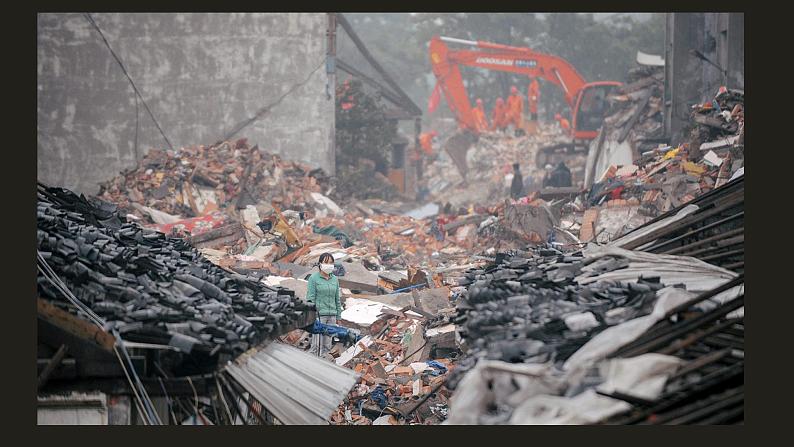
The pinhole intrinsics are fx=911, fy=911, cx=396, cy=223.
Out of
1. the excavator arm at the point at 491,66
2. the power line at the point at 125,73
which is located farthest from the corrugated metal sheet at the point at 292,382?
the excavator arm at the point at 491,66

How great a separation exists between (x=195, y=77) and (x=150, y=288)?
19.6 m

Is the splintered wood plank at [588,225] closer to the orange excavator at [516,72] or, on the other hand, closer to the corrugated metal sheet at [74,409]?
the corrugated metal sheet at [74,409]

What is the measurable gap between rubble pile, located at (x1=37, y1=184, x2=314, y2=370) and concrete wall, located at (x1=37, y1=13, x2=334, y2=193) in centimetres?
1651

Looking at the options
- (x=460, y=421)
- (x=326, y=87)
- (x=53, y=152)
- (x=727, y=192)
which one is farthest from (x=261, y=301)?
(x=53, y=152)

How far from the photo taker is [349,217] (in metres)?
23.9

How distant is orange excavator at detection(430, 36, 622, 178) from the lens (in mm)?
32281

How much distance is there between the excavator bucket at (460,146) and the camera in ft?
121

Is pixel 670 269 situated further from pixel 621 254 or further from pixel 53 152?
pixel 53 152

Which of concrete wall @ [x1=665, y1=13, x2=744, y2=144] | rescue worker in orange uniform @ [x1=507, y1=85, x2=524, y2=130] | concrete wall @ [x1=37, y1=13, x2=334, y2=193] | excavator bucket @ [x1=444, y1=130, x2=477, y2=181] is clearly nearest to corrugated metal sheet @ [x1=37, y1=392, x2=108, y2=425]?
concrete wall @ [x1=665, y1=13, x2=744, y2=144]

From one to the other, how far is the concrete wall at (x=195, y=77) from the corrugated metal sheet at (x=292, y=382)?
59.9 ft

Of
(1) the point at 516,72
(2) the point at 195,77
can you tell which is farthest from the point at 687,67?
(2) the point at 195,77

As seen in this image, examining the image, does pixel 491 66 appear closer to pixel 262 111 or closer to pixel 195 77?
pixel 262 111

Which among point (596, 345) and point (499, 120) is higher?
point (499, 120)

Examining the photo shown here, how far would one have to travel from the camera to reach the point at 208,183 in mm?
22484
